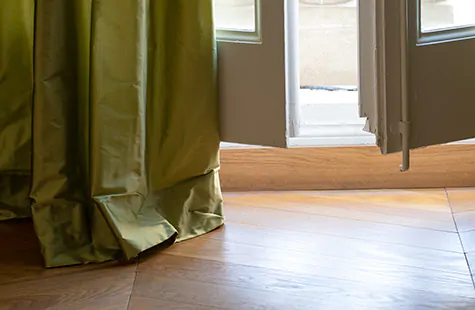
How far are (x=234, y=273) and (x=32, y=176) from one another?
401 mm

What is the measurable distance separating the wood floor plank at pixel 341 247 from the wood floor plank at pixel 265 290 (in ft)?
0.35

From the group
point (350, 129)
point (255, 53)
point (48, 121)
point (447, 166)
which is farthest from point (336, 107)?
point (48, 121)

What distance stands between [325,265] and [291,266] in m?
0.05

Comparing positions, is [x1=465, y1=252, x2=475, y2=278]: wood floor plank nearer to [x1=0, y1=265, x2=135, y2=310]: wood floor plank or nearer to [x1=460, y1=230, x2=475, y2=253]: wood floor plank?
[x1=460, y1=230, x2=475, y2=253]: wood floor plank

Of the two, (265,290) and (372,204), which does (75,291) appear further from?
(372,204)

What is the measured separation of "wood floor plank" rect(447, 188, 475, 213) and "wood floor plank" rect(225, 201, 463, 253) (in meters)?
0.16

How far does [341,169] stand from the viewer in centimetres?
164

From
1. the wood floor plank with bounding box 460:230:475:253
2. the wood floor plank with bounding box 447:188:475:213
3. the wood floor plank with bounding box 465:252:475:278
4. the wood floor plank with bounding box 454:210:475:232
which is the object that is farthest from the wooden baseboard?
the wood floor plank with bounding box 465:252:475:278

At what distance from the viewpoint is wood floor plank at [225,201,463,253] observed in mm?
1312

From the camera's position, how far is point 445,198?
5.10 ft

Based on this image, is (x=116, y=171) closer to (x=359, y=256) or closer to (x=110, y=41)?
(x=110, y=41)

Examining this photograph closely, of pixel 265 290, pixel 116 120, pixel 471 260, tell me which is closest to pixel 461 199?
pixel 471 260

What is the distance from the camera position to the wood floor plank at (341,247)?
122 centimetres

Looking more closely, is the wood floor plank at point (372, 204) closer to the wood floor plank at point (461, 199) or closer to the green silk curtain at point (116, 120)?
the wood floor plank at point (461, 199)
